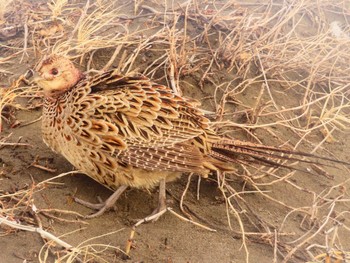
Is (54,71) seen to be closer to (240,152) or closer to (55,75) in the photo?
(55,75)

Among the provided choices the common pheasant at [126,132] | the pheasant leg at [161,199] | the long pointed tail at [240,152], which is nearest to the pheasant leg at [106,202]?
the common pheasant at [126,132]

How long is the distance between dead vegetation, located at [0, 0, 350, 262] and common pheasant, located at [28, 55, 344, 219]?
1.10ft

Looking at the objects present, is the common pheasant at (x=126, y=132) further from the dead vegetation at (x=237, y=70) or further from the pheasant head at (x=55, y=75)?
the dead vegetation at (x=237, y=70)

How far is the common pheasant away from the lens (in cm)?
338

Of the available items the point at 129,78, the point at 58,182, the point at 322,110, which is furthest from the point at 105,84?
the point at 322,110

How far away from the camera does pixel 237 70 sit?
490cm

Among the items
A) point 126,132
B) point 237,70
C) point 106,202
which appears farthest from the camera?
point 237,70

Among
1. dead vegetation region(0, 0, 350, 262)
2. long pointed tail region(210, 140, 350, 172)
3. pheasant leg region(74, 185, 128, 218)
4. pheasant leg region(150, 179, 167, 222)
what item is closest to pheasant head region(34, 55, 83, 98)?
dead vegetation region(0, 0, 350, 262)

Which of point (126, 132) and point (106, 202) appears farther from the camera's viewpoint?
point (106, 202)

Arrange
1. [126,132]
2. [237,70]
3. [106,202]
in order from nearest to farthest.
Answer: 1. [126,132]
2. [106,202]
3. [237,70]

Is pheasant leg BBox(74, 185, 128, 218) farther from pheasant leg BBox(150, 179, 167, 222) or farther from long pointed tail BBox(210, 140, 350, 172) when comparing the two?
long pointed tail BBox(210, 140, 350, 172)

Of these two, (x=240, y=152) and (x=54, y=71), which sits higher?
(x=54, y=71)

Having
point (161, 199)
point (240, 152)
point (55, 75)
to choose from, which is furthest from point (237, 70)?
point (55, 75)

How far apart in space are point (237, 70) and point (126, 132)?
1815mm
